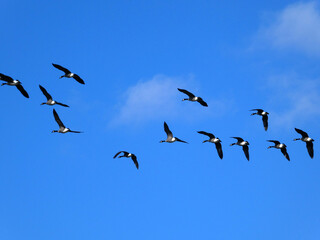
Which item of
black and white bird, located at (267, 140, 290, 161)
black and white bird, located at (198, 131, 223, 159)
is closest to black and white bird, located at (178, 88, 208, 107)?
black and white bird, located at (198, 131, 223, 159)

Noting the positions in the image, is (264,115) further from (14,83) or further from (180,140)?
(14,83)

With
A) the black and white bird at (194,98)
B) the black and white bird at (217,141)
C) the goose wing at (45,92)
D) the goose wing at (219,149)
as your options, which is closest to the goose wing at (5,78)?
the goose wing at (45,92)

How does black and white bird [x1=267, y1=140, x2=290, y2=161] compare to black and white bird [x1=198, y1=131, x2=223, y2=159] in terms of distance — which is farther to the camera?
black and white bird [x1=267, y1=140, x2=290, y2=161]

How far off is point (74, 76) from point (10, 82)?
533cm

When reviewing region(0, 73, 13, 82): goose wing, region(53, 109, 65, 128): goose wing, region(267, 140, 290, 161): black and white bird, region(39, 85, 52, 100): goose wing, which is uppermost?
region(267, 140, 290, 161): black and white bird

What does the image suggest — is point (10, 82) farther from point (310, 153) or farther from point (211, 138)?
point (310, 153)

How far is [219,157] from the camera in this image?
55469mm

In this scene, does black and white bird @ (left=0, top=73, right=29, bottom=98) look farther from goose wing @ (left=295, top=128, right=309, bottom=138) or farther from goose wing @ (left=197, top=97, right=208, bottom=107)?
goose wing @ (left=295, top=128, right=309, bottom=138)

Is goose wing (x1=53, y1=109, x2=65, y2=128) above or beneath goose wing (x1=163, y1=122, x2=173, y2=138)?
beneath

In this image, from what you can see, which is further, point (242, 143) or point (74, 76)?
point (242, 143)

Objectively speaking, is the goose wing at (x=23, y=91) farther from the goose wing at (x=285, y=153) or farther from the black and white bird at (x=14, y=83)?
the goose wing at (x=285, y=153)

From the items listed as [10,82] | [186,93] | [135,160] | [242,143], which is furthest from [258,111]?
[10,82]

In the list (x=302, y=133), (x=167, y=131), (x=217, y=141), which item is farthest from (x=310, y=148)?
(x=167, y=131)

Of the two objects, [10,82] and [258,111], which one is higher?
[258,111]
